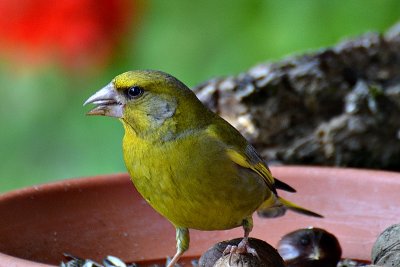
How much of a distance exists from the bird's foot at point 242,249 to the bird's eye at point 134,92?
0.52m

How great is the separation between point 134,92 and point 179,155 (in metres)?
0.23

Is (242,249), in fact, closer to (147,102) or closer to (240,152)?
(240,152)

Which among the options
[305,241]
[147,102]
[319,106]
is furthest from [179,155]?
[319,106]

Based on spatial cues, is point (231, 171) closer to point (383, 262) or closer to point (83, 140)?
point (383, 262)

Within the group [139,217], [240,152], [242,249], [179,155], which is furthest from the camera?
[139,217]

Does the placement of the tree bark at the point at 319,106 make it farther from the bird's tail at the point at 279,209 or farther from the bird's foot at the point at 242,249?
the bird's foot at the point at 242,249

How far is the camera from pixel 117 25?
5051mm

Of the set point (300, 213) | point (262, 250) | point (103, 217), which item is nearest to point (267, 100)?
point (300, 213)

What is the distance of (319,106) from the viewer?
463 cm

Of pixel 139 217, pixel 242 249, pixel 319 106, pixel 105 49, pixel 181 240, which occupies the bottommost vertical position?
pixel 242 249

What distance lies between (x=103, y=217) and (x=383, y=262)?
0.99m

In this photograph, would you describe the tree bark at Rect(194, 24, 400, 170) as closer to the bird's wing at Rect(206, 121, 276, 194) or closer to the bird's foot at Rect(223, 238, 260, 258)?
the bird's wing at Rect(206, 121, 276, 194)

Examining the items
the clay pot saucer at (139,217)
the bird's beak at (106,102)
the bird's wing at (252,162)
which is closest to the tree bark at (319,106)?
the clay pot saucer at (139,217)

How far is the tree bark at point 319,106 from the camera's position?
4.49m
